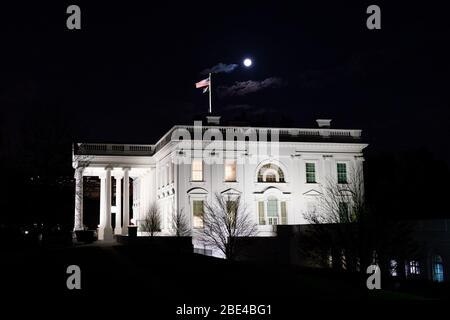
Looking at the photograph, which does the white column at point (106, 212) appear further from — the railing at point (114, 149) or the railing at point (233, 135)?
the railing at point (233, 135)

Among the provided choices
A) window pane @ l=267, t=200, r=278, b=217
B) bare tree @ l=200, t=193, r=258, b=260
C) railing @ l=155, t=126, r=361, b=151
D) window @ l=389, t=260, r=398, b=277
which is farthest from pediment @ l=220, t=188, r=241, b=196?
window @ l=389, t=260, r=398, b=277

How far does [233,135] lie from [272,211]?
890 cm

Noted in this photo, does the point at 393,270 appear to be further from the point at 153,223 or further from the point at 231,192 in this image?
the point at 153,223

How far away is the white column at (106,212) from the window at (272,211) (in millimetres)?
18163

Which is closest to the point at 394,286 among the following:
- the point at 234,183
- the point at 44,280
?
the point at 44,280

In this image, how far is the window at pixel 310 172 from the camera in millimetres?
59688

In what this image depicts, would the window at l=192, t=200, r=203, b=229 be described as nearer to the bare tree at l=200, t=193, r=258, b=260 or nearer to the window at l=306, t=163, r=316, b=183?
the bare tree at l=200, t=193, r=258, b=260

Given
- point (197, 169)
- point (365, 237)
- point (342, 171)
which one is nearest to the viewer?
Answer: point (365, 237)

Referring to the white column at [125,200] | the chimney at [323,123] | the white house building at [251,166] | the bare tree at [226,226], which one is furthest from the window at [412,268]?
the white column at [125,200]

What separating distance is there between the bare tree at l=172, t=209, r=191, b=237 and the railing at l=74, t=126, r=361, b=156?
7.46 m

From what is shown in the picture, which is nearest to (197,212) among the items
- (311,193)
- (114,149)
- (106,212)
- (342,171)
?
(311,193)

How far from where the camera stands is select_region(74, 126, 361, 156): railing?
56750mm

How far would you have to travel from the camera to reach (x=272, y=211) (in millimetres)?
57875
